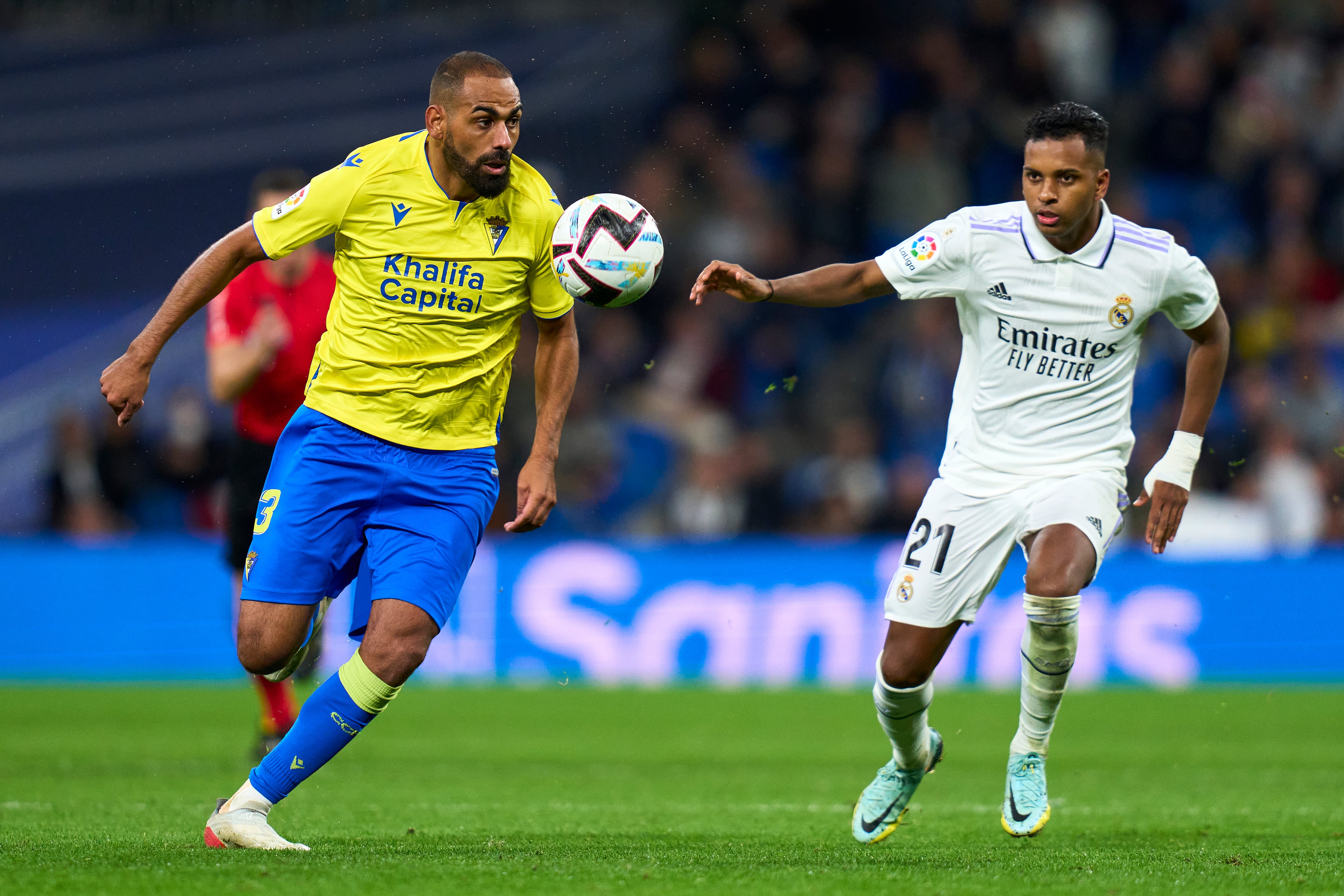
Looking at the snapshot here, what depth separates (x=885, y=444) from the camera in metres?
14.4

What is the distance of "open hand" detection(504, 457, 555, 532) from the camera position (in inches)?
220

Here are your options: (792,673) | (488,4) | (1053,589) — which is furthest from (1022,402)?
(488,4)

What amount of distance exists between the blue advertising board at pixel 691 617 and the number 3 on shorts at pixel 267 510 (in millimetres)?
7467

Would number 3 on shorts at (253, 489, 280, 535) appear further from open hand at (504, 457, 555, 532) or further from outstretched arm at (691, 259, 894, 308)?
outstretched arm at (691, 259, 894, 308)

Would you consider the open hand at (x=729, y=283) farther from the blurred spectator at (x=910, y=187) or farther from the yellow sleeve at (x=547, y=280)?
the blurred spectator at (x=910, y=187)

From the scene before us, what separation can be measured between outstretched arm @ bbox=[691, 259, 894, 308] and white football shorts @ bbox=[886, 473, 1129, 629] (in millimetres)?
812

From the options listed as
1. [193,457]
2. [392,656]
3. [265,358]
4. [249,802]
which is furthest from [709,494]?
[249,802]

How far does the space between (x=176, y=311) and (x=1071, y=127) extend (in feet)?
9.80

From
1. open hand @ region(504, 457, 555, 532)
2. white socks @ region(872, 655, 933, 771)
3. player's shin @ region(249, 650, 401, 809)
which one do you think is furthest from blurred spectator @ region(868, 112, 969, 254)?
player's shin @ region(249, 650, 401, 809)

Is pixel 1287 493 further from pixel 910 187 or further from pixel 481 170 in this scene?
pixel 481 170

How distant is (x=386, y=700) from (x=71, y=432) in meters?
9.05

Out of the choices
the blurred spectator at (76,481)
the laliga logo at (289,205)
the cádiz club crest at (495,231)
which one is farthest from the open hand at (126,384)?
the blurred spectator at (76,481)

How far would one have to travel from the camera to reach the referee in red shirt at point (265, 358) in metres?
7.44

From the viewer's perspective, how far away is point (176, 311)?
529cm
